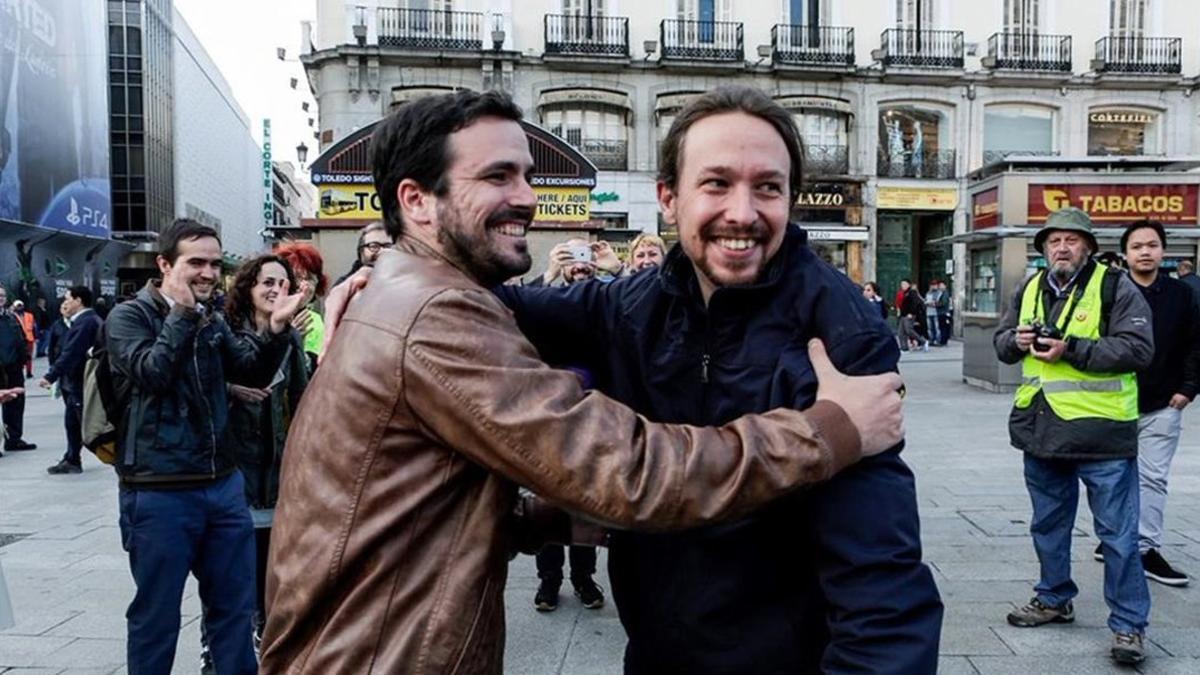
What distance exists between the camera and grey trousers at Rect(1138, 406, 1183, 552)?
5145 millimetres

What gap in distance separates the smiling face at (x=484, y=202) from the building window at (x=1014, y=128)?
96.3 feet

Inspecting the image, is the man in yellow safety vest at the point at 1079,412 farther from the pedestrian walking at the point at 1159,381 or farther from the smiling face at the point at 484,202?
the smiling face at the point at 484,202

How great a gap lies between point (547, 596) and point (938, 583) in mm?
2195

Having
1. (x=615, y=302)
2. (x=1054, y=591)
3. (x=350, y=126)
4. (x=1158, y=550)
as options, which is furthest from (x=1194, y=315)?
(x=350, y=126)

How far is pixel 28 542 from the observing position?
638 centimetres

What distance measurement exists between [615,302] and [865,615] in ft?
2.84

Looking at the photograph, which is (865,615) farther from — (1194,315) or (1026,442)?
(1194,315)

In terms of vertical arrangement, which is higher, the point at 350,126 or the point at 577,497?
the point at 350,126

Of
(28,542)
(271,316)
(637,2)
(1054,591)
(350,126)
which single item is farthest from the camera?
(637,2)

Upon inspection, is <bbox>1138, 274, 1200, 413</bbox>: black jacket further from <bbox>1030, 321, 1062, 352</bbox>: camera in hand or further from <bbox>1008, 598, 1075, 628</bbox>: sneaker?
<bbox>1008, 598, 1075, 628</bbox>: sneaker

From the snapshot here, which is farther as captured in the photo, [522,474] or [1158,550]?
[1158,550]

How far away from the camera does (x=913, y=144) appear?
1098 inches

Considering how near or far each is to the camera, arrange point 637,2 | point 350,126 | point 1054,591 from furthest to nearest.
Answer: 1. point 637,2
2. point 350,126
3. point 1054,591

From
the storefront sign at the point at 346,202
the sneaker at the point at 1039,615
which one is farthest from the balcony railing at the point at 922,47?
the sneaker at the point at 1039,615
